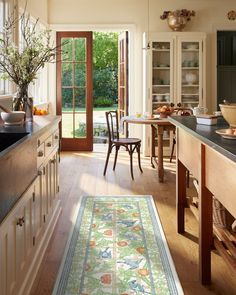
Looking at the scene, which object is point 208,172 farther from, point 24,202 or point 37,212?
point 37,212

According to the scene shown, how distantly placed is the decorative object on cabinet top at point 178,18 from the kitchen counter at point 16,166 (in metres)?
4.75

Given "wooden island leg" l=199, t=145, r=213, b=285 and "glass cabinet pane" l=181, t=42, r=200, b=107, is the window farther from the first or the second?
"glass cabinet pane" l=181, t=42, r=200, b=107

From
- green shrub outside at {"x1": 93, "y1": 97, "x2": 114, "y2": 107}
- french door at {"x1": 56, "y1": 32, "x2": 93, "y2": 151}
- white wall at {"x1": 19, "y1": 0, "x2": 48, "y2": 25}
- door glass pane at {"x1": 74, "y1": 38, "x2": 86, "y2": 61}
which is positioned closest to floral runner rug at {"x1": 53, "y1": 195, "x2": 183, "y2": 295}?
white wall at {"x1": 19, "y1": 0, "x2": 48, "y2": 25}

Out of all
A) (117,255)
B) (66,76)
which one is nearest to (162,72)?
(66,76)

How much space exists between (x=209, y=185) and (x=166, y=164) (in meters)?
4.07

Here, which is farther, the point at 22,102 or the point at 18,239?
the point at 22,102

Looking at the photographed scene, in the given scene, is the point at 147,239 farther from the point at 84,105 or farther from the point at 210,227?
the point at 84,105

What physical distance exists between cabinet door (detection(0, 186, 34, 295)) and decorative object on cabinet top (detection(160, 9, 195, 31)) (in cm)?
524

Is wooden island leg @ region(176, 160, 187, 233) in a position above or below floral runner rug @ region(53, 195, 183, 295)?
above

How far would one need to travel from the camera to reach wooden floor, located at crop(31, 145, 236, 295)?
2.43 m

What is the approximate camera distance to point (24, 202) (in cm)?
212

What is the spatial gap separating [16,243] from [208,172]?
42.8 inches

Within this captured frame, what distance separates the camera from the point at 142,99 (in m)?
7.17

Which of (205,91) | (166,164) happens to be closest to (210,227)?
(166,164)
